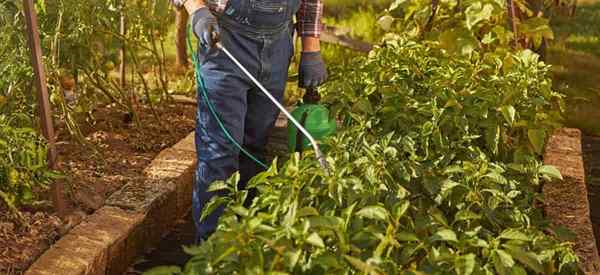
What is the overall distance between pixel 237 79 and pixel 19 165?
831 mm

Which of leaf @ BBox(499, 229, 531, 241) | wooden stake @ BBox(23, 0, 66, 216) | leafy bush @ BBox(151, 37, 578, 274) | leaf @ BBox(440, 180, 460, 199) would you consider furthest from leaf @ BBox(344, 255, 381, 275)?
wooden stake @ BBox(23, 0, 66, 216)

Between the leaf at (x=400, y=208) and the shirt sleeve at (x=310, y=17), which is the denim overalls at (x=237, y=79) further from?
the leaf at (x=400, y=208)

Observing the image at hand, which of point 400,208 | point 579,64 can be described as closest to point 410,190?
point 400,208

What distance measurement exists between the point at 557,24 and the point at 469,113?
15.3 ft

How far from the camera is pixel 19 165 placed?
3.02 metres

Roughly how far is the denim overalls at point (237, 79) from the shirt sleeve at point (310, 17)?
8 centimetres

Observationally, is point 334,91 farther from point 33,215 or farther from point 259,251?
point 259,251

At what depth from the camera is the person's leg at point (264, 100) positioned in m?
3.31

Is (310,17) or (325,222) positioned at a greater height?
(310,17)

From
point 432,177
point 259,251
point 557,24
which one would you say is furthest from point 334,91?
point 557,24

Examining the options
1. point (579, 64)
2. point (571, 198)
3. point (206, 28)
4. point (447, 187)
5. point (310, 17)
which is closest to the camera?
point (447, 187)

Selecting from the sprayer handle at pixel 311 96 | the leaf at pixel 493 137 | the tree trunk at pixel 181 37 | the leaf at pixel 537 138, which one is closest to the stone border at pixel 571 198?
the leaf at pixel 537 138

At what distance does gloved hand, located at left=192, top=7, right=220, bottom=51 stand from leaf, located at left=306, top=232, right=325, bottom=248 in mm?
1226

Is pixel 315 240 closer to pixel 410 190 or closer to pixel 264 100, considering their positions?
pixel 410 190
